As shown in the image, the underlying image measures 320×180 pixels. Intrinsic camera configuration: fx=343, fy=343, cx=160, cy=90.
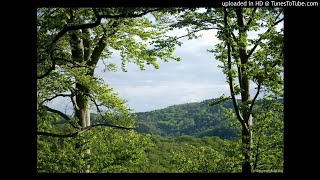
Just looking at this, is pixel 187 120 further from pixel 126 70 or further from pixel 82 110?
pixel 82 110

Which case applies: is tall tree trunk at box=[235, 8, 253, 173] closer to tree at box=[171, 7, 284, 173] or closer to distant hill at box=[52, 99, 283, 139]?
tree at box=[171, 7, 284, 173]

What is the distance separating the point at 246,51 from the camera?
25.7 feet

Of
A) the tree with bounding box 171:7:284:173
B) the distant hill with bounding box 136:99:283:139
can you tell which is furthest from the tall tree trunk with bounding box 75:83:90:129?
the distant hill with bounding box 136:99:283:139

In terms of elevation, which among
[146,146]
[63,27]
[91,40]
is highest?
[91,40]

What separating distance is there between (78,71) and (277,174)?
17.6ft

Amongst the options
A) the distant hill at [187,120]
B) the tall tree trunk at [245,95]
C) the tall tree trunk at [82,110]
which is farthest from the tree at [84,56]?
the distant hill at [187,120]

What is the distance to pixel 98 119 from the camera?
370 inches

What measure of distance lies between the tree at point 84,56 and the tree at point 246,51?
100 cm

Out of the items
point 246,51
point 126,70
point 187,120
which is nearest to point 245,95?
point 246,51

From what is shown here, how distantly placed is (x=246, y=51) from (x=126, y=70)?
4.02 metres

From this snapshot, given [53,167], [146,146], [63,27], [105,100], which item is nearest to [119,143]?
[146,146]

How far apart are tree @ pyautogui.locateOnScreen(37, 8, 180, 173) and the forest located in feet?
0.07
